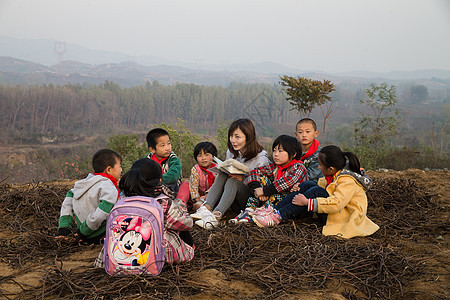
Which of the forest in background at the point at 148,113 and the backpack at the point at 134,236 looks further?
the forest in background at the point at 148,113

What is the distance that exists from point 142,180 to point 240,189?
1.98 metres

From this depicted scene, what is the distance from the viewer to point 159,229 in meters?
2.46

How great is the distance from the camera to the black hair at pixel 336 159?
3.60 m

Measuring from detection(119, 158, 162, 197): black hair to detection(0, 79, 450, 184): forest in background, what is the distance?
39.4 feet

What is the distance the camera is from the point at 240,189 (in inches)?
170

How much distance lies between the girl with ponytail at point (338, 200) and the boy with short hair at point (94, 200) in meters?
1.54

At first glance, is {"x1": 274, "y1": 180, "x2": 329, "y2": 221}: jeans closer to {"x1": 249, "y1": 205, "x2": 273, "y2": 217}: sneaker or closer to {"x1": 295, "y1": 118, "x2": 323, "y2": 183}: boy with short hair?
{"x1": 249, "y1": 205, "x2": 273, "y2": 217}: sneaker

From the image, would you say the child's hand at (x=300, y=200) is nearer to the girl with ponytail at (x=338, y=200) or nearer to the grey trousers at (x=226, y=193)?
the girl with ponytail at (x=338, y=200)

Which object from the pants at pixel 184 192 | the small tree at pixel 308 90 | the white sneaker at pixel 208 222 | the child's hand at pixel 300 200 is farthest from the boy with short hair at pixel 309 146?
the small tree at pixel 308 90

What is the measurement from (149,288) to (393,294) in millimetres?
1694

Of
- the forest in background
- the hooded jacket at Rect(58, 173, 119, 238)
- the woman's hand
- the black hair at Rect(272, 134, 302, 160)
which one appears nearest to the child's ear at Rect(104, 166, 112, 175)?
the hooded jacket at Rect(58, 173, 119, 238)

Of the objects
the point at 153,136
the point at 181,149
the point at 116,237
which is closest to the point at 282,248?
the point at 116,237

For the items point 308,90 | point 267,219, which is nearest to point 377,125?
point 308,90

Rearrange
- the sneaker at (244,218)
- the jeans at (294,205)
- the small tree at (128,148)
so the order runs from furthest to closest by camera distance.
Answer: the small tree at (128,148) → the sneaker at (244,218) → the jeans at (294,205)
